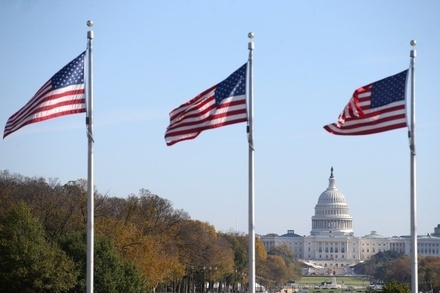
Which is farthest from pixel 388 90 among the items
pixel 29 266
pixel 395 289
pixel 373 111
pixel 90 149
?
pixel 29 266

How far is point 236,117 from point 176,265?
6457cm

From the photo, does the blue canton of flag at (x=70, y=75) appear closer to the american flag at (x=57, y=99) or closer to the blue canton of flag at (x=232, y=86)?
the american flag at (x=57, y=99)

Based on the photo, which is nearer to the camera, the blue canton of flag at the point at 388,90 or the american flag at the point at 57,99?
the blue canton of flag at the point at 388,90

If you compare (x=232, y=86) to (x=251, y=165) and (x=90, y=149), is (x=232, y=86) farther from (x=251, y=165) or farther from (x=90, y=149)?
(x=90, y=149)

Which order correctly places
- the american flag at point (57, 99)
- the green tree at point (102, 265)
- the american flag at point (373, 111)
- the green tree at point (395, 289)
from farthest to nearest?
the green tree at point (102, 265)
the green tree at point (395, 289)
the american flag at point (57, 99)
the american flag at point (373, 111)

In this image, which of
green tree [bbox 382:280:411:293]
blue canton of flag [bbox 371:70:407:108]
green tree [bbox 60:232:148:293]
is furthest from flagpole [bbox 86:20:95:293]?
green tree [bbox 60:232:148:293]

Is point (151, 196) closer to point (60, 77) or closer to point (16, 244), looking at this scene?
point (16, 244)

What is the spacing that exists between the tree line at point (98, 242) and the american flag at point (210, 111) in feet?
102

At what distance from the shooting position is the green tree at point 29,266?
230 feet

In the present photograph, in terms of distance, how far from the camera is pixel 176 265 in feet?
341

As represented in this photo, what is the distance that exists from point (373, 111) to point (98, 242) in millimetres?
38809

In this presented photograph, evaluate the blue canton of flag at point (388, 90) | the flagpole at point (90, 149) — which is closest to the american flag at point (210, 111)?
the flagpole at point (90, 149)

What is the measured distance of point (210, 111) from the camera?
132 ft

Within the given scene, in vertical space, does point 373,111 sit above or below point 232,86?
below
